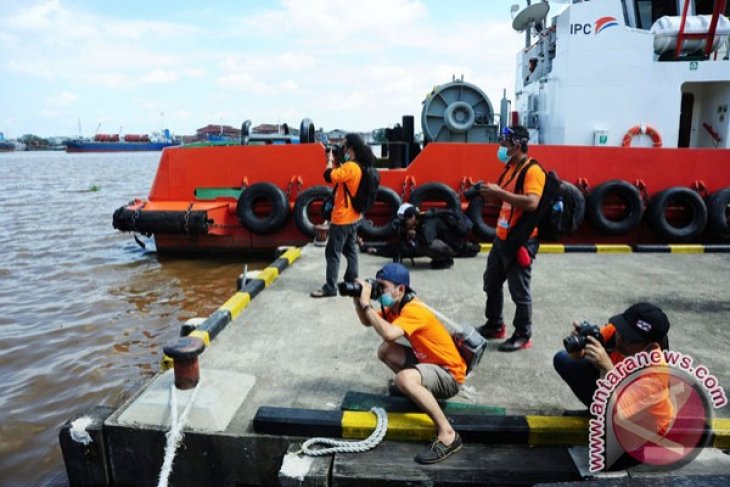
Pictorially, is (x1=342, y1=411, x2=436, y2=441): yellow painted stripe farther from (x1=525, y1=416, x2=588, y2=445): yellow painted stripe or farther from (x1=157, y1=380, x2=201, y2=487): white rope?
(x1=157, y1=380, x2=201, y2=487): white rope

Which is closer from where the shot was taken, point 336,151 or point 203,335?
point 203,335

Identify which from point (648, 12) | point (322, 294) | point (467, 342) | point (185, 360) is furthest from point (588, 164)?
point (185, 360)

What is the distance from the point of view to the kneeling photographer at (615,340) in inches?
97.6

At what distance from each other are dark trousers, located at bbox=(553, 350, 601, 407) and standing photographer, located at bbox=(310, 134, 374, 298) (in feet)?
8.12

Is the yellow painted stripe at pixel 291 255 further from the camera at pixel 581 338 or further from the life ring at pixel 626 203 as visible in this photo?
the camera at pixel 581 338

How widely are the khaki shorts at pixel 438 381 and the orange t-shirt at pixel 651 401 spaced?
840mm

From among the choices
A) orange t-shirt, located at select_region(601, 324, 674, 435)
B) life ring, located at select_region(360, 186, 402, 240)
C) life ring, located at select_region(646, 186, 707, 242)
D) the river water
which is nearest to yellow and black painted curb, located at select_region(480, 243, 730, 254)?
life ring, located at select_region(646, 186, 707, 242)

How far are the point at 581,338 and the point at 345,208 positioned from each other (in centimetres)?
299

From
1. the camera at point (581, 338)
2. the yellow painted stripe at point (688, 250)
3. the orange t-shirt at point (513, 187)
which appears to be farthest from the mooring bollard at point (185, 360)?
the yellow painted stripe at point (688, 250)

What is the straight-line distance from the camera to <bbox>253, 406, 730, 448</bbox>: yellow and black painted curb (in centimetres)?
290

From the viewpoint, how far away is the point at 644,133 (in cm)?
895

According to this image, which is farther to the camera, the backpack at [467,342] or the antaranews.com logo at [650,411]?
the backpack at [467,342]

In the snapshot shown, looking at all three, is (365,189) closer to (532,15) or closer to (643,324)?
(643,324)

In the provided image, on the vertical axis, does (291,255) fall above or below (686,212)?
below
